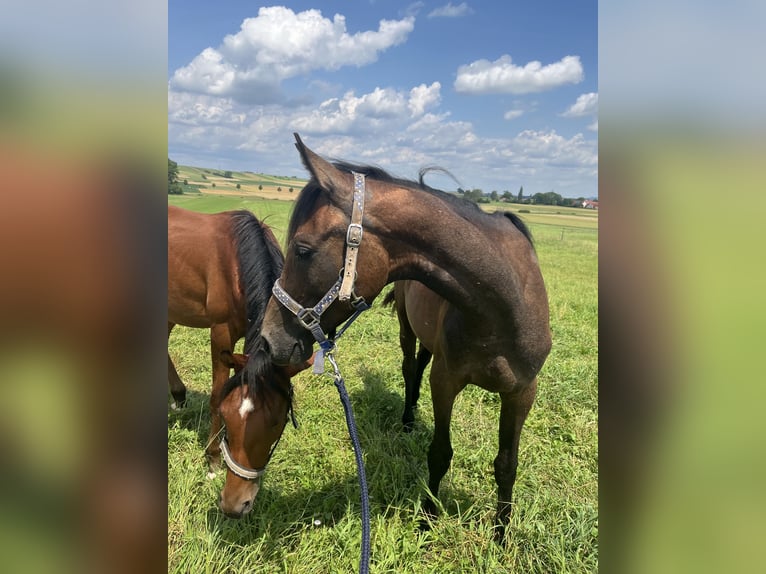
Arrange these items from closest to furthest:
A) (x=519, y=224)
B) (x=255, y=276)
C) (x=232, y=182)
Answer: (x=519, y=224) < (x=255, y=276) < (x=232, y=182)

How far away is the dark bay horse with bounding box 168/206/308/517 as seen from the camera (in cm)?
274

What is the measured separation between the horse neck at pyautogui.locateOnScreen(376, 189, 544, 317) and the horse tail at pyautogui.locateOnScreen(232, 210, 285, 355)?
5.52ft

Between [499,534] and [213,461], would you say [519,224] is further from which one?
[213,461]

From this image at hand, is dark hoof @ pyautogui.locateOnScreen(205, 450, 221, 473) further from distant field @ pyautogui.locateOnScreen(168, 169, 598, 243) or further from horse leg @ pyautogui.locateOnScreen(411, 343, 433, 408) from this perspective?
distant field @ pyautogui.locateOnScreen(168, 169, 598, 243)

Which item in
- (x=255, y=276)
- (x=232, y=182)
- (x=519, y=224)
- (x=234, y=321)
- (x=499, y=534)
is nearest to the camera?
(x=519, y=224)

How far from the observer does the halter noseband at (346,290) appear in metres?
2.03

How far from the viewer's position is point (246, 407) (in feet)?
9.02

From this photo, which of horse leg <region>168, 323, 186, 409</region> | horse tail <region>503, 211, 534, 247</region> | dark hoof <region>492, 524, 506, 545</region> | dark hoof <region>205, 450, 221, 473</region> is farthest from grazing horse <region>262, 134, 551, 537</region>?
horse leg <region>168, 323, 186, 409</region>

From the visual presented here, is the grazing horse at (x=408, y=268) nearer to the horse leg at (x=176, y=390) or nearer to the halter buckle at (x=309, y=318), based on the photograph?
the halter buckle at (x=309, y=318)

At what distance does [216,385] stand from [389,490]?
1.84m

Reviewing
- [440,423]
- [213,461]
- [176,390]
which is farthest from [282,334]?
[176,390]

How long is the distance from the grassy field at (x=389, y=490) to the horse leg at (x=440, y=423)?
8.1 inches
